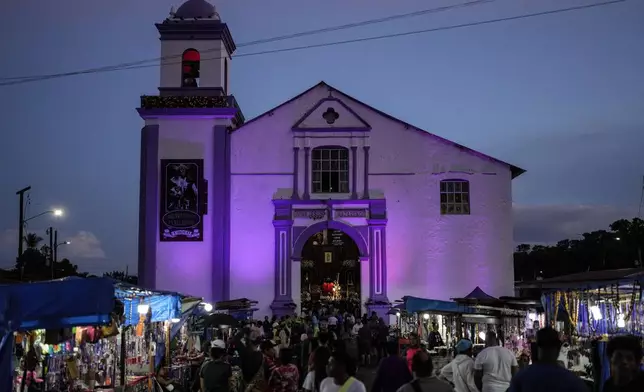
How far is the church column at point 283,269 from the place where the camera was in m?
32.9

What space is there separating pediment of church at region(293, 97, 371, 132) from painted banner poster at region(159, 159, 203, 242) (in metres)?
4.96

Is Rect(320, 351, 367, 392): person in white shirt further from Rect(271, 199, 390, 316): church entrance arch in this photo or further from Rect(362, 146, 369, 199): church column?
Rect(362, 146, 369, 199): church column

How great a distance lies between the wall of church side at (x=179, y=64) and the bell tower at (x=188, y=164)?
0.04 metres

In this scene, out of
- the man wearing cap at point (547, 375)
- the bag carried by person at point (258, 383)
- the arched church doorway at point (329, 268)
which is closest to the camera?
the man wearing cap at point (547, 375)

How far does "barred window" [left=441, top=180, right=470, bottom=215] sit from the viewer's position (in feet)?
112

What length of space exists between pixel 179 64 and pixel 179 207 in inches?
239

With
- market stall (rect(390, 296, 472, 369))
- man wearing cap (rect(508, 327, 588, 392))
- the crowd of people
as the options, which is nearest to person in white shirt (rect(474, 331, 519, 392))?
the crowd of people

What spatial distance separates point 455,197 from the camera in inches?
1350

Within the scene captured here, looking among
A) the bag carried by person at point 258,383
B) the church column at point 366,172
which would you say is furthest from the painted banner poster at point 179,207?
the bag carried by person at point 258,383

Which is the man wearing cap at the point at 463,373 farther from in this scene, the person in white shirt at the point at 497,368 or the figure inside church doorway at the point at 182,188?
the figure inside church doorway at the point at 182,188

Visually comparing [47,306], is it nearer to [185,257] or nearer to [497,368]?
[497,368]

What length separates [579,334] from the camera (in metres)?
17.3

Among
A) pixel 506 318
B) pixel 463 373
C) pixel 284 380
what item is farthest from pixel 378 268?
pixel 284 380

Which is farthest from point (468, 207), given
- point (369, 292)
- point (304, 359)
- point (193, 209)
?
point (304, 359)
